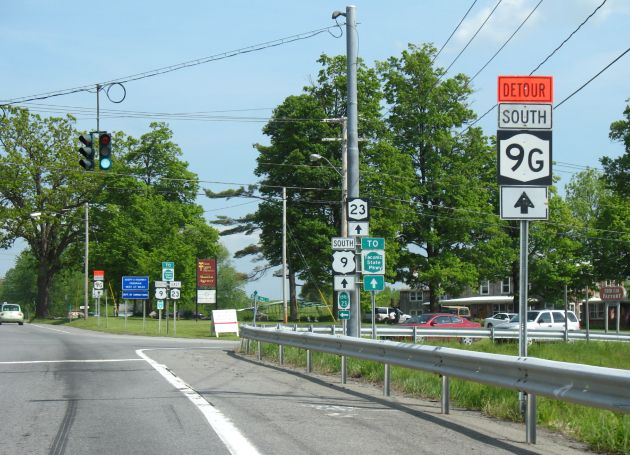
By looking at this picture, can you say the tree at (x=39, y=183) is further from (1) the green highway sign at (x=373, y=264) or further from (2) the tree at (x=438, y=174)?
(1) the green highway sign at (x=373, y=264)

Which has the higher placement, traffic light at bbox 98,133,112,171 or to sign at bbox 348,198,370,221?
traffic light at bbox 98,133,112,171

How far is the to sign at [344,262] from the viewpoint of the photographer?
2053 centimetres

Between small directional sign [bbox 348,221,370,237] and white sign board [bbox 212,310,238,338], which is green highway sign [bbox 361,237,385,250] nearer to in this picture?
small directional sign [bbox 348,221,370,237]

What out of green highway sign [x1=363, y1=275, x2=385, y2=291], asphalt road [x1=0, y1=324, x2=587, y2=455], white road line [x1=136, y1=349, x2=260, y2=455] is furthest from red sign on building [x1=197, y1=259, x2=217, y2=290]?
white road line [x1=136, y1=349, x2=260, y2=455]

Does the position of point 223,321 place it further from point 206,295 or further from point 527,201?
point 527,201

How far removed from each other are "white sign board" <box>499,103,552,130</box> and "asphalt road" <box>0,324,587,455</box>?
358 centimetres

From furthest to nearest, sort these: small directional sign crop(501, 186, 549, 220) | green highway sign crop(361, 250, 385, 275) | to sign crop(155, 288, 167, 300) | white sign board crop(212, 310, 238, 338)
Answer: to sign crop(155, 288, 167, 300), white sign board crop(212, 310, 238, 338), green highway sign crop(361, 250, 385, 275), small directional sign crop(501, 186, 549, 220)

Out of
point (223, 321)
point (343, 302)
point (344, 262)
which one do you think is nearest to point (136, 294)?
point (223, 321)

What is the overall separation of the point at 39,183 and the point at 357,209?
51.7 m

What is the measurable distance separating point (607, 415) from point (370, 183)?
46.2 meters

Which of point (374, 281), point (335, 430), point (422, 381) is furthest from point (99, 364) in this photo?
point (335, 430)

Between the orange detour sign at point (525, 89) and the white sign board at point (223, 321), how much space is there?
32.6 metres

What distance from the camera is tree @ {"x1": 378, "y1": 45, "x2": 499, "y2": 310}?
2200 inches

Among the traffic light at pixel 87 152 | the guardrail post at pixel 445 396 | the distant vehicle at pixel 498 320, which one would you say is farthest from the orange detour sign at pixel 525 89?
the distant vehicle at pixel 498 320
